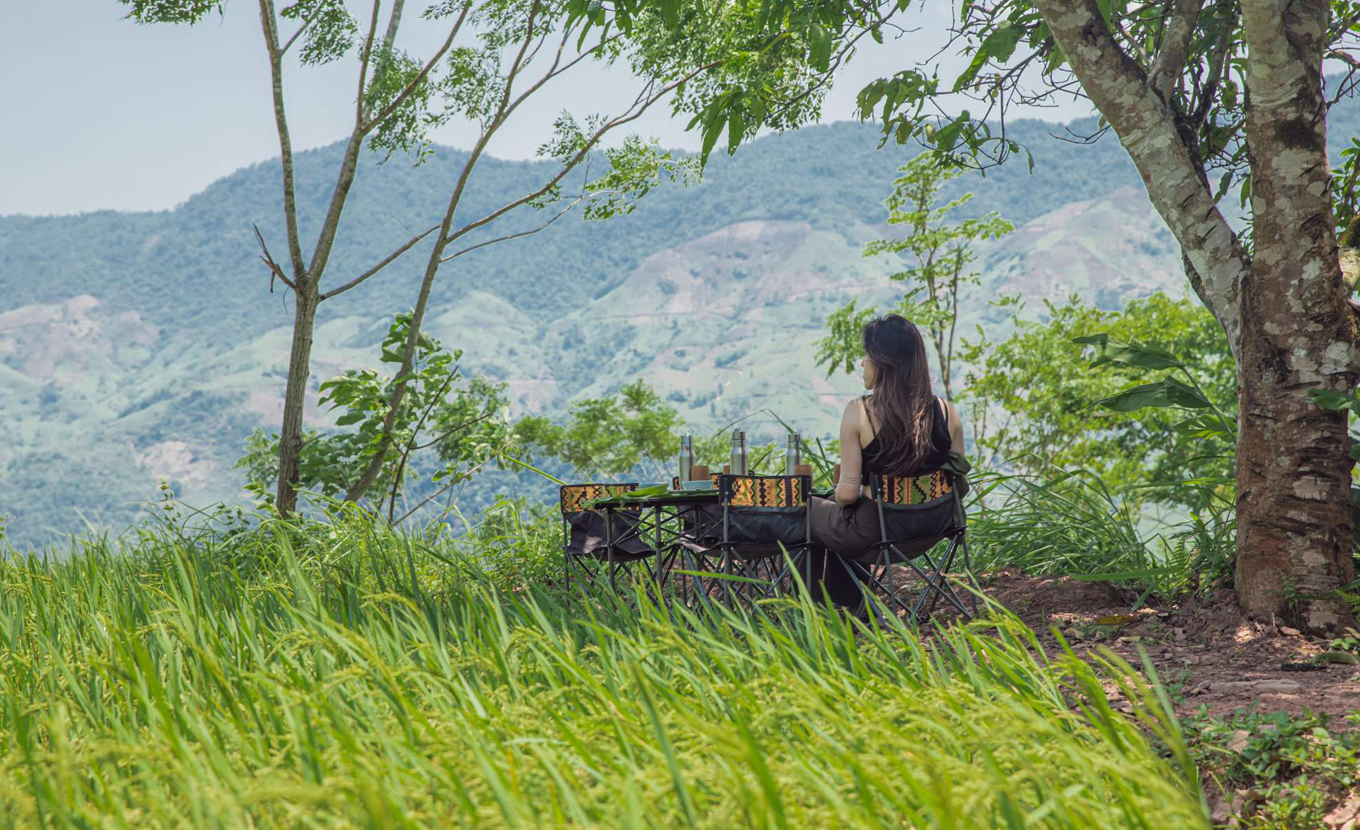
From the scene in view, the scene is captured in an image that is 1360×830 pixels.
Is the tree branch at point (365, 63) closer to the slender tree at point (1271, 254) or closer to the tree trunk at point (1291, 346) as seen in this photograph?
the slender tree at point (1271, 254)

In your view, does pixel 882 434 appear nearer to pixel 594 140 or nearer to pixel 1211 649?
pixel 1211 649

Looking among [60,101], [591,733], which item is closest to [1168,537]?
[591,733]

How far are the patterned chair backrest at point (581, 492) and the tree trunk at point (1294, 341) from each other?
7.44ft

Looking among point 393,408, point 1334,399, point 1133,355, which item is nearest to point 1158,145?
point 1133,355

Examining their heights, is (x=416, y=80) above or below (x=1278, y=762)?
above

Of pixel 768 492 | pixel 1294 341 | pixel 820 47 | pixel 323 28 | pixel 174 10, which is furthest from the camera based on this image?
pixel 323 28

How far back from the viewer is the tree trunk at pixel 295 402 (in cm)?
588

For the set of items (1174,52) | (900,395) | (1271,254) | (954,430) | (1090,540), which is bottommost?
(1090,540)

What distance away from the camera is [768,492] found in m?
3.60

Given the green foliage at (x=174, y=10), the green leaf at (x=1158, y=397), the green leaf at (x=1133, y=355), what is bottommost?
the green leaf at (x=1158, y=397)

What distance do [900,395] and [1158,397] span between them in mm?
928

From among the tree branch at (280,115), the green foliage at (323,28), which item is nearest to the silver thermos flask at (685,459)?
the tree branch at (280,115)

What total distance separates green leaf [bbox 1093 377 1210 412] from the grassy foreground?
1.43 metres

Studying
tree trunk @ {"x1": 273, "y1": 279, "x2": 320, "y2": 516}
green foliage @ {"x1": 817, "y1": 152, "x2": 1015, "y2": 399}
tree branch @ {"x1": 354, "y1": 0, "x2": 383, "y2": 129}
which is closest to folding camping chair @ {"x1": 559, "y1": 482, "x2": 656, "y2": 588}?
tree trunk @ {"x1": 273, "y1": 279, "x2": 320, "y2": 516}
